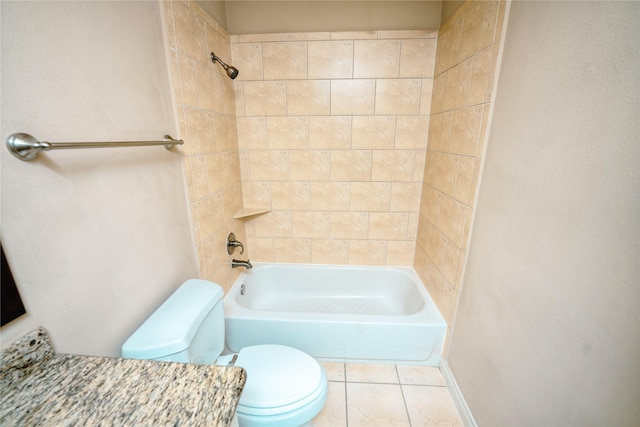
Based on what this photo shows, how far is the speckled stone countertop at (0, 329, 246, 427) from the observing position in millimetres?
509

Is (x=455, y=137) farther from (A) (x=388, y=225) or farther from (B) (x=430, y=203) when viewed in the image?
(A) (x=388, y=225)

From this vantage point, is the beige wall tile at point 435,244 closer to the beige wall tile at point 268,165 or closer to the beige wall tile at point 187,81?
the beige wall tile at point 268,165

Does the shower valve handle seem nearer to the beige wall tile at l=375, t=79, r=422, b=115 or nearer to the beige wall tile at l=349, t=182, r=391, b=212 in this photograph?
the beige wall tile at l=349, t=182, r=391, b=212

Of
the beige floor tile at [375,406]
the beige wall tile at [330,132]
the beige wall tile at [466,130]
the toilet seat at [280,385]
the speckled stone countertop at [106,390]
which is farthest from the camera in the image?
the beige wall tile at [330,132]

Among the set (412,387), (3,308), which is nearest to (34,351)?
(3,308)

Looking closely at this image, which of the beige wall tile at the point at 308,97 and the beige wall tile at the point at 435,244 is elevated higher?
the beige wall tile at the point at 308,97

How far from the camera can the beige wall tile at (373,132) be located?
1852 millimetres

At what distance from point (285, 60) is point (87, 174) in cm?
147

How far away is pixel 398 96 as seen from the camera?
1.80 m

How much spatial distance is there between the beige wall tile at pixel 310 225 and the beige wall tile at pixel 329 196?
7 cm

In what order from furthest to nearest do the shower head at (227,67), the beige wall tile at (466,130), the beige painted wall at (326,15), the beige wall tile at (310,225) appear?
the beige wall tile at (310,225)
the beige painted wall at (326,15)
the shower head at (227,67)
the beige wall tile at (466,130)

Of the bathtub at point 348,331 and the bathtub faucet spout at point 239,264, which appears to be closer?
the bathtub at point 348,331

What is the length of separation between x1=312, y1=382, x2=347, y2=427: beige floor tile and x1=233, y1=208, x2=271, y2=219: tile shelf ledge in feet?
4.04

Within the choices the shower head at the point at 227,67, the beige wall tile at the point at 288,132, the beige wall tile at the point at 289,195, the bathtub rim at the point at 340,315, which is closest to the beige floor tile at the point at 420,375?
the bathtub rim at the point at 340,315
